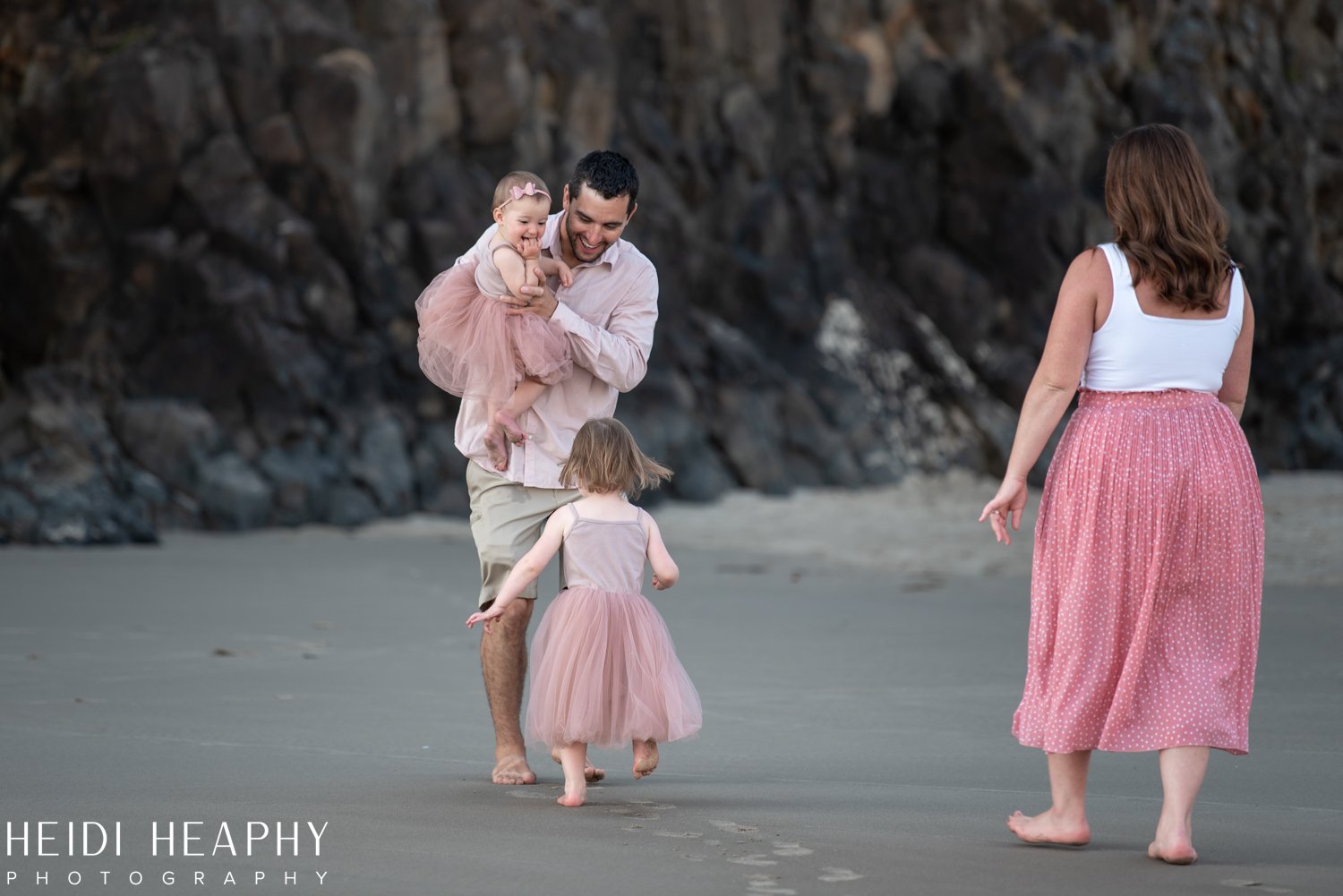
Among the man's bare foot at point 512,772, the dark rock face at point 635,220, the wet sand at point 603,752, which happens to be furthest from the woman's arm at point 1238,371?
the dark rock face at point 635,220

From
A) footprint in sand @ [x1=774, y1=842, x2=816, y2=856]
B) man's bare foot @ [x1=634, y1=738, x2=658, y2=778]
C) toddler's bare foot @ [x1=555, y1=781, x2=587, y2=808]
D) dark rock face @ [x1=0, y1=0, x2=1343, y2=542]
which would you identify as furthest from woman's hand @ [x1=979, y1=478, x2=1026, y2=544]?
dark rock face @ [x1=0, y1=0, x2=1343, y2=542]

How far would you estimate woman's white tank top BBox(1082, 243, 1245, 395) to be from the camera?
13.3ft

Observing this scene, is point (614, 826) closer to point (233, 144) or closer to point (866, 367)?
point (233, 144)

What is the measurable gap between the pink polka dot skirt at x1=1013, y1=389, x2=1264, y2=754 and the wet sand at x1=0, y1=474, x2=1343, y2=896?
0.33 meters

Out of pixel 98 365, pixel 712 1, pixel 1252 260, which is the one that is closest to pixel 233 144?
pixel 98 365

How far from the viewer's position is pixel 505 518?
16.4 ft

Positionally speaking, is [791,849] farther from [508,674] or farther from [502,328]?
[502,328]

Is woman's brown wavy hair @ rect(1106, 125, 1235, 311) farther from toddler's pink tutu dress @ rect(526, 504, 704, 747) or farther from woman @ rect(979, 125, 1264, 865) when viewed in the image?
toddler's pink tutu dress @ rect(526, 504, 704, 747)

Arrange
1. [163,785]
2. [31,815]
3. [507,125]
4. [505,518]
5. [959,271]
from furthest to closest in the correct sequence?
[959,271], [507,125], [505,518], [163,785], [31,815]

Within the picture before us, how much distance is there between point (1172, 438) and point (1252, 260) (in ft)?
78.1

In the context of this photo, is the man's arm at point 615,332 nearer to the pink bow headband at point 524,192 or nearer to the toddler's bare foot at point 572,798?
the pink bow headband at point 524,192

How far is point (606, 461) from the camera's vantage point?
15.2 feet

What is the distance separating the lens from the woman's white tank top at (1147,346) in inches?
159

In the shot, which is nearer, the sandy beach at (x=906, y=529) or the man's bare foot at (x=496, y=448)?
the man's bare foot at (x=496, y=448)
